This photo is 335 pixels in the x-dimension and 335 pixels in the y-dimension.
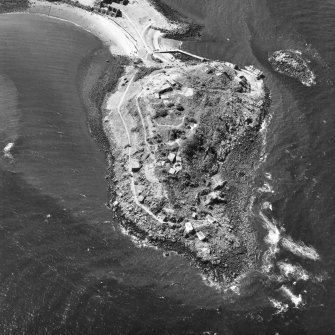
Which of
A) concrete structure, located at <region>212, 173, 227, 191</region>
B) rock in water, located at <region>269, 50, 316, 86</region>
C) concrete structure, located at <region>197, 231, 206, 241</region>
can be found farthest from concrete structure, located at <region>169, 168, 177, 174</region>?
rock in water, located at <region>269, 50, 316, 86</region>

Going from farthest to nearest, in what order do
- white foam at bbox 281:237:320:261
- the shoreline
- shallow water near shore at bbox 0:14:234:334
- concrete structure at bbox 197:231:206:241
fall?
concrete structure at bbox 197:231:206:241 → the shoreline → white foam at bbox 281:237:320:261 → shallow water near shore at bbox 0:14:234:334

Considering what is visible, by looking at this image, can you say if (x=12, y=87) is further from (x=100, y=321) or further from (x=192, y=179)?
(x=100, y=321)

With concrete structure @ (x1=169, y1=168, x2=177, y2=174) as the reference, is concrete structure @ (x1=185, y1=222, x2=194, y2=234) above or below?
below

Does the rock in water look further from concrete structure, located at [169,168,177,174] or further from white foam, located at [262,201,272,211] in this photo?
concrete structure, located at [169,168,177,174]

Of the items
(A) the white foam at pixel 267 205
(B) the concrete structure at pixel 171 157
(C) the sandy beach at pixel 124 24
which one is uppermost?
(C) the sandy beach at pixel 124 24

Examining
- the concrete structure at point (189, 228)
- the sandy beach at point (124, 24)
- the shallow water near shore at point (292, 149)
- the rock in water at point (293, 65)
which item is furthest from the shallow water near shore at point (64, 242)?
the rock in water at point (293, 65)

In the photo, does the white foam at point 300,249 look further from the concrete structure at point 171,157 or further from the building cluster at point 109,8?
the building cluster at point 109,8

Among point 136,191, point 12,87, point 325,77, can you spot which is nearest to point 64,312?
point 136,191
